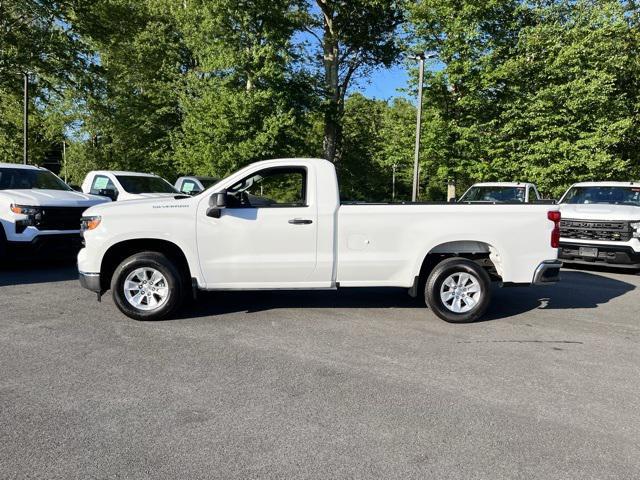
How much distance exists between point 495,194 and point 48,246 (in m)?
11.0

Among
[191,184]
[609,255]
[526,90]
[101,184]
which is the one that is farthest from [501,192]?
[101,184]

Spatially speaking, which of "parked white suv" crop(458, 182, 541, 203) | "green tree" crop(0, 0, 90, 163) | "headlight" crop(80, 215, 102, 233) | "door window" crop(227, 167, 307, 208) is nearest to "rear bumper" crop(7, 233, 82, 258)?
"headlight" crop(80, 215, 102, 233)

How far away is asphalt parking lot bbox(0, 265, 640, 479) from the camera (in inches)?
116

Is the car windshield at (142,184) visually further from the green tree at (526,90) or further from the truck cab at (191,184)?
the green tree at (526,90)

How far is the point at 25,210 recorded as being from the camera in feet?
28.5

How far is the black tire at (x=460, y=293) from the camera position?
598 centimetres

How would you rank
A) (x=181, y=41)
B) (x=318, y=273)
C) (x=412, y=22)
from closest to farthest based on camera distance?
(x=318, y=273) → (x=412, y=22) → (x=181, y=41)

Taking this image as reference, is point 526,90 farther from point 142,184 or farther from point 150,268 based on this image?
point 150,268

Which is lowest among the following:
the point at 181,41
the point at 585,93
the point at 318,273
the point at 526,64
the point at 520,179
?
the point at 318,273

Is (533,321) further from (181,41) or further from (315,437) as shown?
(181,41)

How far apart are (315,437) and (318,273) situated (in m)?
2.85

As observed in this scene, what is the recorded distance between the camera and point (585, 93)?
65.8ft

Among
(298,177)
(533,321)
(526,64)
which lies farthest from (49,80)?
(533,321)

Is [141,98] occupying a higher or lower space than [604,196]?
higher
